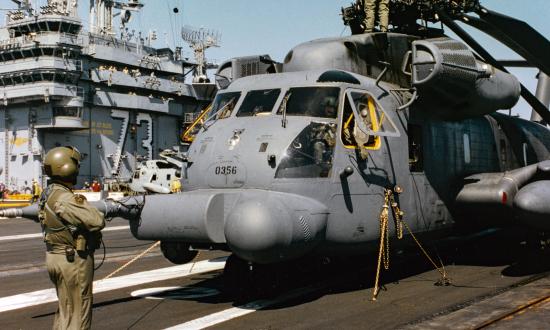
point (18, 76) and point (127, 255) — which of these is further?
point (18, 76)

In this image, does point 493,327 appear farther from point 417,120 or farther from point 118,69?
point 118,69

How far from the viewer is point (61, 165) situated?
5.64 meters

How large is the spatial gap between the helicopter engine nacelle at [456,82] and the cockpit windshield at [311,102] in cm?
159

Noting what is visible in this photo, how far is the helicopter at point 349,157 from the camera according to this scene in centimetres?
788

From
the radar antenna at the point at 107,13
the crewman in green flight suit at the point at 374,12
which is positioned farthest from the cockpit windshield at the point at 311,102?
the radar antenna at the point at 107,13

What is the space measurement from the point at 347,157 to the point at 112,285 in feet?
16.6

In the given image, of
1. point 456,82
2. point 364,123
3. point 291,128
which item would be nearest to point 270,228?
point 291,128

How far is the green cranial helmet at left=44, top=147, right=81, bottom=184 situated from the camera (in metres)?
5.64

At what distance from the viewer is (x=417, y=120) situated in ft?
34.2

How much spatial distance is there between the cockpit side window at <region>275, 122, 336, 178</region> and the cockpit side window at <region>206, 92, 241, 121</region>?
1679 millimetres

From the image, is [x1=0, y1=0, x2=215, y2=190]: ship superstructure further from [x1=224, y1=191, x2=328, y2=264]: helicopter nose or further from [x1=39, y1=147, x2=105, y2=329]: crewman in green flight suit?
[x1=39, y1=147, x2=105, y2=329]: crewman in green flight suit

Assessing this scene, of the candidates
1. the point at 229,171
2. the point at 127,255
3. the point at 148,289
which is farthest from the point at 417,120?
the point at 127,255

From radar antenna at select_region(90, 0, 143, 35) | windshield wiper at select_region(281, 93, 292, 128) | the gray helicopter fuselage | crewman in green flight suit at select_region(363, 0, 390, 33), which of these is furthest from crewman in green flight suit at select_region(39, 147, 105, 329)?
radar antenna at select_region(90, 0, 143, 35)

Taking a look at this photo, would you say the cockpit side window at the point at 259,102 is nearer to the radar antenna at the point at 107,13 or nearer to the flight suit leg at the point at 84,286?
the flight suit leg at the point at 84,286
